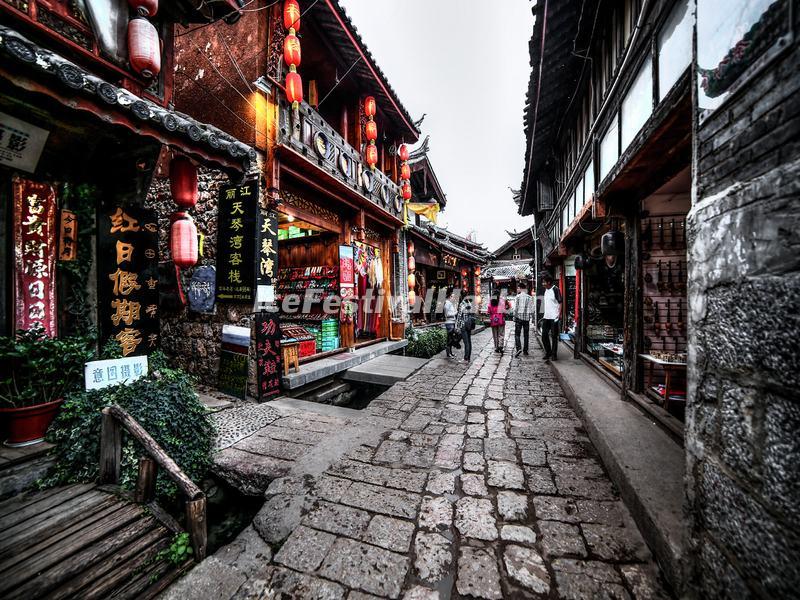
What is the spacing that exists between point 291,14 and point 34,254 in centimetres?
568

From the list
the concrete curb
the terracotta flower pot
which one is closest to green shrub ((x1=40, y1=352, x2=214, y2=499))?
the terracotta flower pot

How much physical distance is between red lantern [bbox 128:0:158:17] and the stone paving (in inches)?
234

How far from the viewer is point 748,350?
5.16 feet

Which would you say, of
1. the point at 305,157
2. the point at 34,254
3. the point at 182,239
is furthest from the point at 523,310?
the point at 34,254

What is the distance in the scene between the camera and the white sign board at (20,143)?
3.23 metres

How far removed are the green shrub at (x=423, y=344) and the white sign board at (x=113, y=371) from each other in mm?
7977

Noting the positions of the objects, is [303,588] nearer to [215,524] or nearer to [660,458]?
[215,524]

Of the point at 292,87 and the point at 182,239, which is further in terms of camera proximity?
the point at 292,87

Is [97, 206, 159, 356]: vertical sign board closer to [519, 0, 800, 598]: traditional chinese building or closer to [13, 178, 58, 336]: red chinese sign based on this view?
[13, 178, 58, 336]: red chinese sign

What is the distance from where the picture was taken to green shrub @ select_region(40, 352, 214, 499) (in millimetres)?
3150

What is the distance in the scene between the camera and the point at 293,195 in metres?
7.07

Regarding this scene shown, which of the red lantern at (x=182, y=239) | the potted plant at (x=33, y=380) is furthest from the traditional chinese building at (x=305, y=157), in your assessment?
the potted plant at (x=33, y=380)

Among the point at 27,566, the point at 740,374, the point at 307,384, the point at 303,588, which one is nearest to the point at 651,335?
the point at 740,374

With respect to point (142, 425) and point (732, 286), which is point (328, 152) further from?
point (732, 286)
